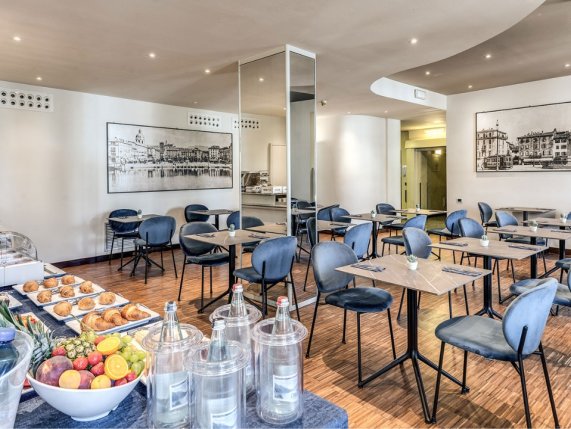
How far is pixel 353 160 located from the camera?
33.9 feet

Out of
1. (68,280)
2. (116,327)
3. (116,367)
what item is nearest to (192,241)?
(68,280)

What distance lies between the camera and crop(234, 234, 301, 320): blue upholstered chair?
12.7ft

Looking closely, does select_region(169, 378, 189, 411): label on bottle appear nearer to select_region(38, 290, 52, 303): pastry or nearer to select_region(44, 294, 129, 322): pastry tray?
select_region(44, 294, 129, 322): pastry tray

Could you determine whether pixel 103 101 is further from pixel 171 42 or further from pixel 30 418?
pixel 30 418

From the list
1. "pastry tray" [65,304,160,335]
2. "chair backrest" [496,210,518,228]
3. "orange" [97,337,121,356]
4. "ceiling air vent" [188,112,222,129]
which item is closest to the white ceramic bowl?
"orange" [97,337,121,356]

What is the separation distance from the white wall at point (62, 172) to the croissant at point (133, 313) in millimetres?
5908

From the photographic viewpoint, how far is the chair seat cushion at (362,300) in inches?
119

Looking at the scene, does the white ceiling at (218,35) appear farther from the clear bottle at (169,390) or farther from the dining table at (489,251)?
the clear bottle at (169,390)

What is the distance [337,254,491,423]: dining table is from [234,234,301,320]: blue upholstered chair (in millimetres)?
1026

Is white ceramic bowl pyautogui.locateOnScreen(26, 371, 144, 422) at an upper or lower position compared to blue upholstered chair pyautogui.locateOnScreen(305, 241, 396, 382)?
upper

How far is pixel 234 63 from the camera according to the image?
208 inches

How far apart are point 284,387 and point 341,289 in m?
2.62

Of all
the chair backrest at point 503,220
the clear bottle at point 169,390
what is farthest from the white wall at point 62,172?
the clear bottle at point 169,390

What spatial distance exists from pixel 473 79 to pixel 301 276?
5.10m
